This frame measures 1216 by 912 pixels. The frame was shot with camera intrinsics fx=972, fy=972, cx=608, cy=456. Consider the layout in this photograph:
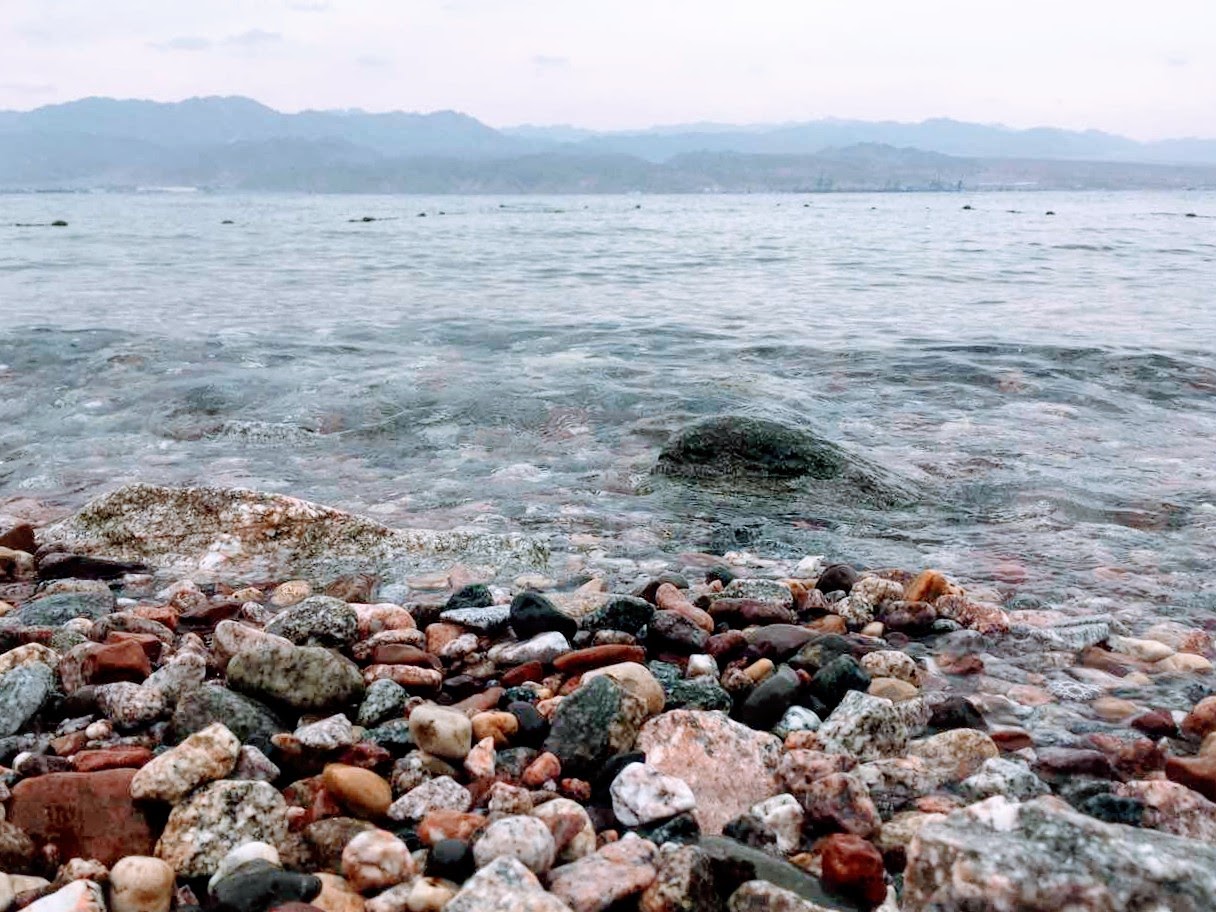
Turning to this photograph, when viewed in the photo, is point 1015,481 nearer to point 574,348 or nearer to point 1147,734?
point 1147,734

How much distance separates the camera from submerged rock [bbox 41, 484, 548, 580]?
6.51m

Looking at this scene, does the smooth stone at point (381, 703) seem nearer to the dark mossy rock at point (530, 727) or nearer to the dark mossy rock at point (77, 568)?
the dark mossy rock at point (530, 727)

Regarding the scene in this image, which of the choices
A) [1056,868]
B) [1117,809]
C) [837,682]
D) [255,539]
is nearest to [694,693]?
[837,682]

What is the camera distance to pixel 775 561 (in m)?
6.58

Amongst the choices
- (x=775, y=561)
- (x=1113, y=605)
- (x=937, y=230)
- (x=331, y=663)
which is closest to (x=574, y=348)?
(x=775, y=561)

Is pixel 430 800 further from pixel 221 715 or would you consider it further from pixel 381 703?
pixel 221 715

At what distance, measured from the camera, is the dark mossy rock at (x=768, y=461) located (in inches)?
323

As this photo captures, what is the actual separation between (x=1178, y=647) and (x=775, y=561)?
2423 mm

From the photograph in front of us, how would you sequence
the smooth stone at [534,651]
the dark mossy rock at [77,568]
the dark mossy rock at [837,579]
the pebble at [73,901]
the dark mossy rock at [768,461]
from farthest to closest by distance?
the dark mossy rock at [768,461], the dark mossy rock at [77,568], the dark mossy rock at [837,579], the smooth stone at [534,651], the pebble at [73,901]

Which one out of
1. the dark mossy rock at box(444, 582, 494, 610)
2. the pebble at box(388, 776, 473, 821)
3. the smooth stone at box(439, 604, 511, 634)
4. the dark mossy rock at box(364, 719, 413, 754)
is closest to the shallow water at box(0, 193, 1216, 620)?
the dark mossy rock at box(444, 582, 494, 610)

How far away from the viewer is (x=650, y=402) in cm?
1209

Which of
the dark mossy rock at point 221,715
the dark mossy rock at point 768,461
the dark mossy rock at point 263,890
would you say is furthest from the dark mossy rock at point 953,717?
the dark mossy rock at point 768,461

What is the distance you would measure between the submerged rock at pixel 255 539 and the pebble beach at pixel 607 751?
0.60 m

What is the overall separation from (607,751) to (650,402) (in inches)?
344
